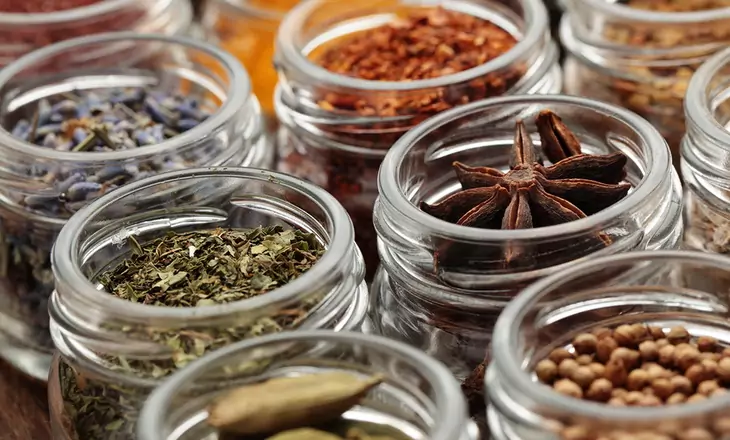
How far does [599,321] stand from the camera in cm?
105

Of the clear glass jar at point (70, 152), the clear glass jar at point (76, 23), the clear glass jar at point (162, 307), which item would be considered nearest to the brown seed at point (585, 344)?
the clear glass jar at point (162, 307)

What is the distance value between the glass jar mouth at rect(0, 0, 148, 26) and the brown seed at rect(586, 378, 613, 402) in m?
1.07

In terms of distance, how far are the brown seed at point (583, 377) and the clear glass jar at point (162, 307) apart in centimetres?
24

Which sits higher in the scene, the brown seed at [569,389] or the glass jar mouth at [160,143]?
the brown seed at [569,389]

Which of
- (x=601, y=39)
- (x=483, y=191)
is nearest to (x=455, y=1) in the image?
(x=601, y=39)

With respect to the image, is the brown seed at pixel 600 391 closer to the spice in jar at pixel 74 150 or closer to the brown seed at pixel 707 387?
the brown seed at pixel 707 387

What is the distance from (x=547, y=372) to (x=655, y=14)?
695 mm

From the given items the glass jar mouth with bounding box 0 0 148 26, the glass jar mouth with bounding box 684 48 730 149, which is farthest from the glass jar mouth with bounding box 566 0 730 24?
the glass jar mouth with bounding box 0 0 148 26

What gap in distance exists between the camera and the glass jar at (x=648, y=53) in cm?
144

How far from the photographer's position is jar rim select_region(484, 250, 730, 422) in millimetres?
818

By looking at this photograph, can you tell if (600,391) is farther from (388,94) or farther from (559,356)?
(388,94)

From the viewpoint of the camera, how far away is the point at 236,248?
1.15m

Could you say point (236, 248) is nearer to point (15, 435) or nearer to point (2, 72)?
point (15, 435)

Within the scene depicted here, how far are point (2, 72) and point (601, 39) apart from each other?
842mm
